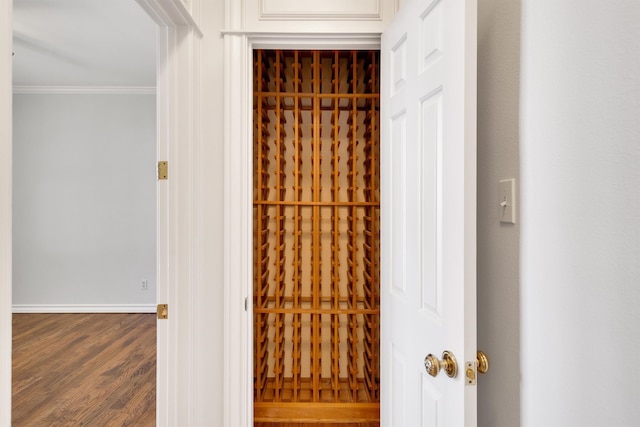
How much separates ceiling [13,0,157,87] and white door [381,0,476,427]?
2.07 m

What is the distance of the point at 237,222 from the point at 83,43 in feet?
9.23

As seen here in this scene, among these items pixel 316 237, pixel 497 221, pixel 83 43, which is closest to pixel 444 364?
pixel 497 221

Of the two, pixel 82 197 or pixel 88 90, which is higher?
pixel 88 90

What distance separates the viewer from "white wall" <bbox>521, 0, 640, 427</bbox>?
21.4 inches

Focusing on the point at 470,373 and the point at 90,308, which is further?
the point at 90,308

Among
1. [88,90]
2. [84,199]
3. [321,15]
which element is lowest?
[84,199]

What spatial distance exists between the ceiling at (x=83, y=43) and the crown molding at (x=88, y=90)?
0.05 m

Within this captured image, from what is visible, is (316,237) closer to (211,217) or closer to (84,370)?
(211,217)

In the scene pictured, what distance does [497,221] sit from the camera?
2.87 feet

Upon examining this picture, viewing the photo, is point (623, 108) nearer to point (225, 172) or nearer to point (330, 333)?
point (225, 172)

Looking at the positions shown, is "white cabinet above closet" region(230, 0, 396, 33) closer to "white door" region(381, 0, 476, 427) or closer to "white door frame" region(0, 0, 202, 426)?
"white door" region(381, 0, 476, 427)

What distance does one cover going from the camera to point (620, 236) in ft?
1.82

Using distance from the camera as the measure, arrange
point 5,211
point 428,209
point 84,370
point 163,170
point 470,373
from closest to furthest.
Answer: point 5,211 → point 470,373 → point 428,209 → point 163,170 → point 84,370

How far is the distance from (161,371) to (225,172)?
0.82 metres
